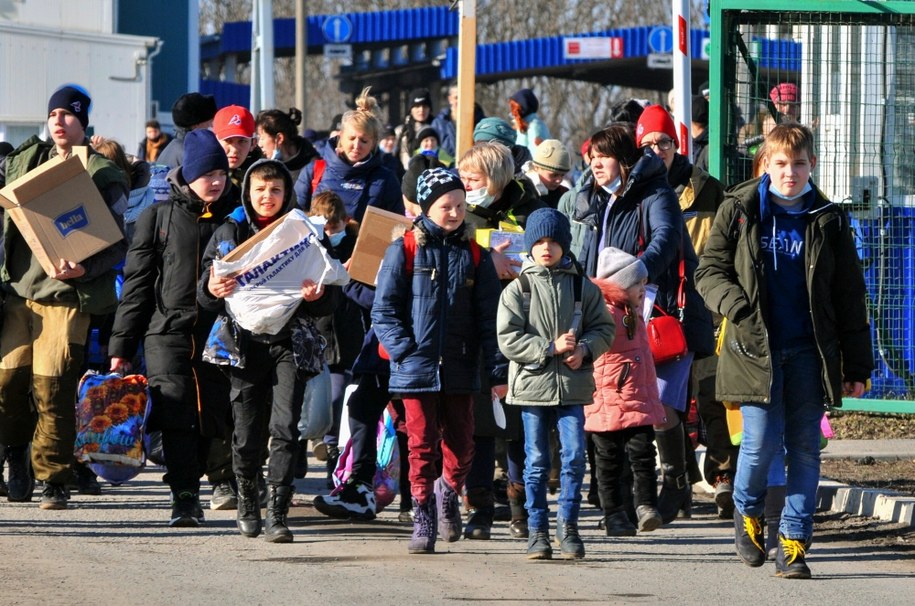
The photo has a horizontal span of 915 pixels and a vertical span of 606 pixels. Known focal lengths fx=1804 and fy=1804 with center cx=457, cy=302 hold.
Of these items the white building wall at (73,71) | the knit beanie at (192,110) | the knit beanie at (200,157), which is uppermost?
the white building wall at (73,71)

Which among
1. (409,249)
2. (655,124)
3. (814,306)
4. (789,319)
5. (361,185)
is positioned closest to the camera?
(814,306)

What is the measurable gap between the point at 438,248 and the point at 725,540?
2.10 m

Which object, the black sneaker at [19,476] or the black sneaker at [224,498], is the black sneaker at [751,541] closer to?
the black sneaker at [224,498]

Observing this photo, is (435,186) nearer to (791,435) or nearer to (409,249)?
(409,249)

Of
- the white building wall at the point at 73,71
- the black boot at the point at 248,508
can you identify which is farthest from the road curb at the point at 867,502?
the white building wall at the point at 73,71

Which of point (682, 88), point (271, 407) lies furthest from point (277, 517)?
point (682, 88)

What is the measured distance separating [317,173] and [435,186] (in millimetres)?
3179

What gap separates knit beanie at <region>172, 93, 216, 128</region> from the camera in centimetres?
1096

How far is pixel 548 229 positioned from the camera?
8070mm

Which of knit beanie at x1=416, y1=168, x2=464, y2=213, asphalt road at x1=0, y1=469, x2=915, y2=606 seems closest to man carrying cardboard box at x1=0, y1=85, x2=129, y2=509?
asphalt road at x1=0, y1=469, x2=915, y2=606

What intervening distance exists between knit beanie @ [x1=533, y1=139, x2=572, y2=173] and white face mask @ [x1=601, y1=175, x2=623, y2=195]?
54.9 inches

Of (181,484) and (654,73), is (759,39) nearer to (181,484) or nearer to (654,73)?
(181,484)

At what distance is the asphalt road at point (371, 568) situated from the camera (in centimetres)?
701

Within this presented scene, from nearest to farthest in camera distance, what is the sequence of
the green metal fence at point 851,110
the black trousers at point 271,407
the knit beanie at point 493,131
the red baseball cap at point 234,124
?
the black trousers at point 271,407
the red baseball cap at point 234,124
the knit beanie at point 493,131
the green metal fence at point 851,110
